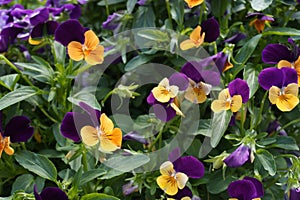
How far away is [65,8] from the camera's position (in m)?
1.54

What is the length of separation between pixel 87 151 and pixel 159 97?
7.6 inches

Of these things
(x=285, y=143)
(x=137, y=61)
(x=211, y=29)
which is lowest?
(x=285, y=143)

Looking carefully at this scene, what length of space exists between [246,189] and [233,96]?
189mm

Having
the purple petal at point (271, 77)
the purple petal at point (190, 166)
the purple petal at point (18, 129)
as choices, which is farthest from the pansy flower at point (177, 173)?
the purple petal at point (18, 129)

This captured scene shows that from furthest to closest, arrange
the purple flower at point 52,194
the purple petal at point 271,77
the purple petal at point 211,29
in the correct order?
1. the purple petal at point 211,29
2. the purple petal at point 271,77
3. the purple flower at point 52,194

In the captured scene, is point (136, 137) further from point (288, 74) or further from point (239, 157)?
point (288, 74)

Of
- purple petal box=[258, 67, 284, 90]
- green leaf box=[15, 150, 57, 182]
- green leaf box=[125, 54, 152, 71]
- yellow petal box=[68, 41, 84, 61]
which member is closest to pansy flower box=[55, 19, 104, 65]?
yellow petal box=[68, 41, 84, 61]

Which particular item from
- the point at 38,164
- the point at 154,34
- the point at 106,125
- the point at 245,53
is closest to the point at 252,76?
the point at 245,53

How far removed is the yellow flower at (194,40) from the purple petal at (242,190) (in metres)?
0.32

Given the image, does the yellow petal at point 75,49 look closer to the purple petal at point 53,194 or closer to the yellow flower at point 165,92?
the yellow flower at point 165,92

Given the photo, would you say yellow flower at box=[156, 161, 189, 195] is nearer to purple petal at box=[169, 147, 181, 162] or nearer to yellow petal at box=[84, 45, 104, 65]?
purple petal at box=[169, 147, 181, 162]

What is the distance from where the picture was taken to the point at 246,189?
1.16 metres

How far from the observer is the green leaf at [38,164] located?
1.19 metres

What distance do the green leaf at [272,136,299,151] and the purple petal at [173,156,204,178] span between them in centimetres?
20
